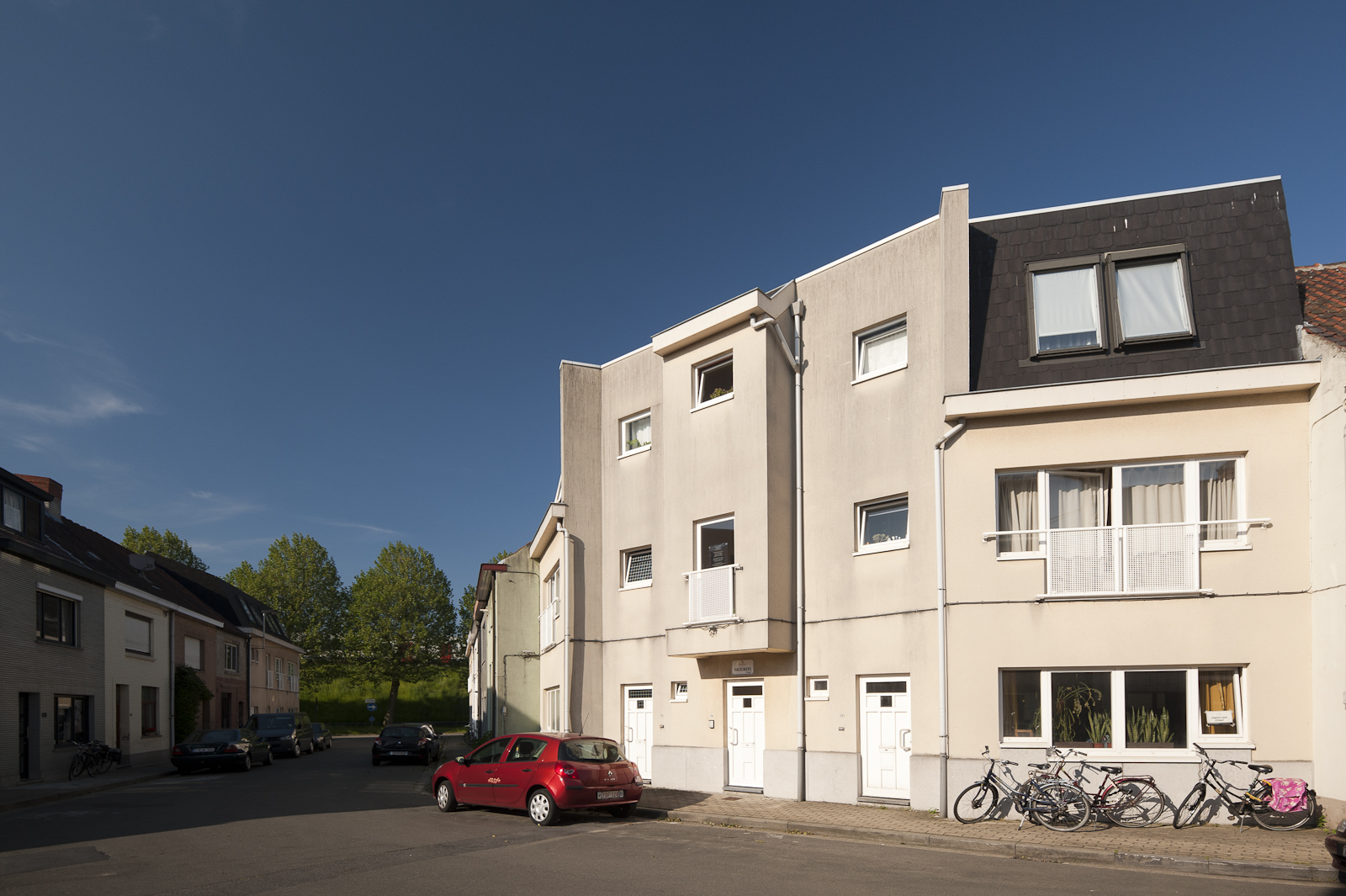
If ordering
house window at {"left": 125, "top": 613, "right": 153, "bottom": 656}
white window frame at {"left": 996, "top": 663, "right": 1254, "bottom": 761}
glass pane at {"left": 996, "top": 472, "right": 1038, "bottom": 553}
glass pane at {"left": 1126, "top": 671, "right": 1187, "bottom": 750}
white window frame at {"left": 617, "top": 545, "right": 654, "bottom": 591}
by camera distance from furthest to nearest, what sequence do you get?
house window at {"left": 125, "top": 613, "right": 153, "bottom": 656}
white window frame at {"left": 617, "top": 545, "right": 654, "bottom": 591}
glass pane at {"left": 996, "top": 472, "right": 1038, "bottom": 553}
glass pane at {"left": 1126, "top": 671, "right": 1187, "bottom": 750}
white window frame at {"left": 996, "top": 663, "right": 1254, "bottom": 761}

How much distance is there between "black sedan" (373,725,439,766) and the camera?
103ft

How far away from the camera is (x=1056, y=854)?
37.9 ft

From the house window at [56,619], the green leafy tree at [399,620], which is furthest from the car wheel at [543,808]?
the green leafy tree at [399,620]

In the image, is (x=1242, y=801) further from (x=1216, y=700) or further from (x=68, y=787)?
(x=68, y=787)

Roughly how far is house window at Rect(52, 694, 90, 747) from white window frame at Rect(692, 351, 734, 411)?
18799 mm

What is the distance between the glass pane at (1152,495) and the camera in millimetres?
14023

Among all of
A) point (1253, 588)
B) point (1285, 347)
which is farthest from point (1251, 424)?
point (1253, 588)

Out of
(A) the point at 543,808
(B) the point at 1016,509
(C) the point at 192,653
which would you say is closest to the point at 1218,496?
(B) the point at 1016,509

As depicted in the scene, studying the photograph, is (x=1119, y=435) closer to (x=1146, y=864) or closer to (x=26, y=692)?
(x=1146, y=864)

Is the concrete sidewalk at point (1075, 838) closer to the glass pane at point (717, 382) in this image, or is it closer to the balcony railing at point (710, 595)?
the balcony railing at point (710, 595)

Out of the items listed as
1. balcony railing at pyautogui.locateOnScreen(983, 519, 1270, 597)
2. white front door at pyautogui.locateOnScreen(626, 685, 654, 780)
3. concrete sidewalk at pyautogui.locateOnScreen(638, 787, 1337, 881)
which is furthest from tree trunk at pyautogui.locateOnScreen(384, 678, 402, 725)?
balcony railing at pyautogui.locateOnScreen(983, 519, 1270, 597)

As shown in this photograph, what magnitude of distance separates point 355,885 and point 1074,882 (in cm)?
723

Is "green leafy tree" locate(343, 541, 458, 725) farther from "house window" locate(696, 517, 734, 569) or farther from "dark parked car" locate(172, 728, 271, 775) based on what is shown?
"house window" locate(696, 517, 734, 569)

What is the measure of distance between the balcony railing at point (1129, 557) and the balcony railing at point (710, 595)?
541 centimetres
